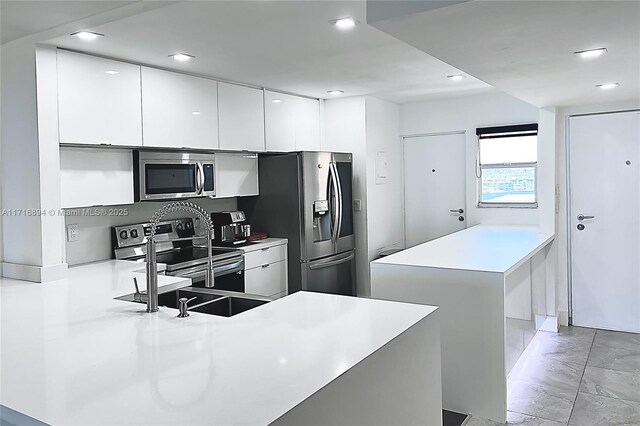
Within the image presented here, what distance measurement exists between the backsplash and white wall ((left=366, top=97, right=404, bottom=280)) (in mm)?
2329

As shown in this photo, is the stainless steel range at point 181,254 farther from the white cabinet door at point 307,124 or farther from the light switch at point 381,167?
the light switch at point 381,167

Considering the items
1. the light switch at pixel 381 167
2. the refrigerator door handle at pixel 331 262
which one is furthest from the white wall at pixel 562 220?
the refrigerator door handle at pixel 331 262

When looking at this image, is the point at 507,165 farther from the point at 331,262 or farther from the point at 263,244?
the point at 263,244

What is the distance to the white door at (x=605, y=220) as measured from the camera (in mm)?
4535

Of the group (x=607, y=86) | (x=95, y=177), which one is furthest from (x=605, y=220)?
(x=95, y=177)

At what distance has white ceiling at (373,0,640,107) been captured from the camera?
5.80ft

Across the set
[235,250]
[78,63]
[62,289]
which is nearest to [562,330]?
[235,250]

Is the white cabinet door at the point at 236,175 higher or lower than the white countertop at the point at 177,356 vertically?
higher

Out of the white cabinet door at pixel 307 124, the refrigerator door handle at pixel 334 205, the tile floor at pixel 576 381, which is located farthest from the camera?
the white cabinet door at pixel 307 124

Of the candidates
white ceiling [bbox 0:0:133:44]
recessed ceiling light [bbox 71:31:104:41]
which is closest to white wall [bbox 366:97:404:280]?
recessed ceiling light [bbox 71:31:104:41]

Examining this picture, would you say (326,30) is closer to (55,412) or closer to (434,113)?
(55,412)

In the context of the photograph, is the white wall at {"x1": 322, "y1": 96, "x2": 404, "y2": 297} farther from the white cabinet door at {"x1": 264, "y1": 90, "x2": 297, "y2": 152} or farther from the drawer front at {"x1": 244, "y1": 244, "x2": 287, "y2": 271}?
the drawer front at {"x1": 244, "y1": 244, "x2": 287, "y2": 271}

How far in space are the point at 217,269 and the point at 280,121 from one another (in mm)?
1698

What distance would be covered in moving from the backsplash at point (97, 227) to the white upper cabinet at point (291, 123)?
1344 mm
